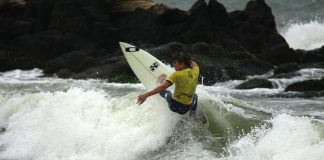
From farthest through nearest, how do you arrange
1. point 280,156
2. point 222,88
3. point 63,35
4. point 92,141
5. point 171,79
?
point 63,35 < point 222,88 < point 92,141 < point 171,79 < point 280,156

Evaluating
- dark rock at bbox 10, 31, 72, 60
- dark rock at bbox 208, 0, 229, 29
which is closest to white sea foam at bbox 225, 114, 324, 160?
dark rock at bbox 10, 31, 72, 60

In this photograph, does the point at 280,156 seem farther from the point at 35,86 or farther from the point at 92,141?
the point at 35,86

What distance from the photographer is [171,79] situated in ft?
30.0

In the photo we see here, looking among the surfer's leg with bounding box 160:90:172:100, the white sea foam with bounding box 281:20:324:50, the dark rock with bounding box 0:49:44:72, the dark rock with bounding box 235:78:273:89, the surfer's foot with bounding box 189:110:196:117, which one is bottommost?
the white sea foam with bounding box 281:20:324:50

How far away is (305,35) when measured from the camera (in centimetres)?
3078

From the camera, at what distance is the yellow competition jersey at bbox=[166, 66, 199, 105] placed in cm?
925

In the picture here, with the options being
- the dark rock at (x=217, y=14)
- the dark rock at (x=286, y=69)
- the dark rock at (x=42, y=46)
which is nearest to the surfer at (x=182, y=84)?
the dark rock at (x=286, y=69)

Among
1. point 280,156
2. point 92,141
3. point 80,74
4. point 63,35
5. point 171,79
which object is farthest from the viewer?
point 63,35

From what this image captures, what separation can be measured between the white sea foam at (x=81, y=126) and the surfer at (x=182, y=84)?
1.30 ft

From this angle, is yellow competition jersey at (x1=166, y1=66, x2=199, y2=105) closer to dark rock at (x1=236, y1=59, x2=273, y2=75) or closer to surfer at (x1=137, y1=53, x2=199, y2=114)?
surfer at (x1=137, y1=53, x2=199, y2=114)

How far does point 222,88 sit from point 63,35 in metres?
8.17

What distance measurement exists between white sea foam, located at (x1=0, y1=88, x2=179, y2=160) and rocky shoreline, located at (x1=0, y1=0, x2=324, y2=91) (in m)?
8.40

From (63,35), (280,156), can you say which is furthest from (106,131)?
(63,35)

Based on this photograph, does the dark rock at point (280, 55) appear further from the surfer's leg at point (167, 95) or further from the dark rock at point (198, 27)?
the surfer's leg at point (167, 95)
